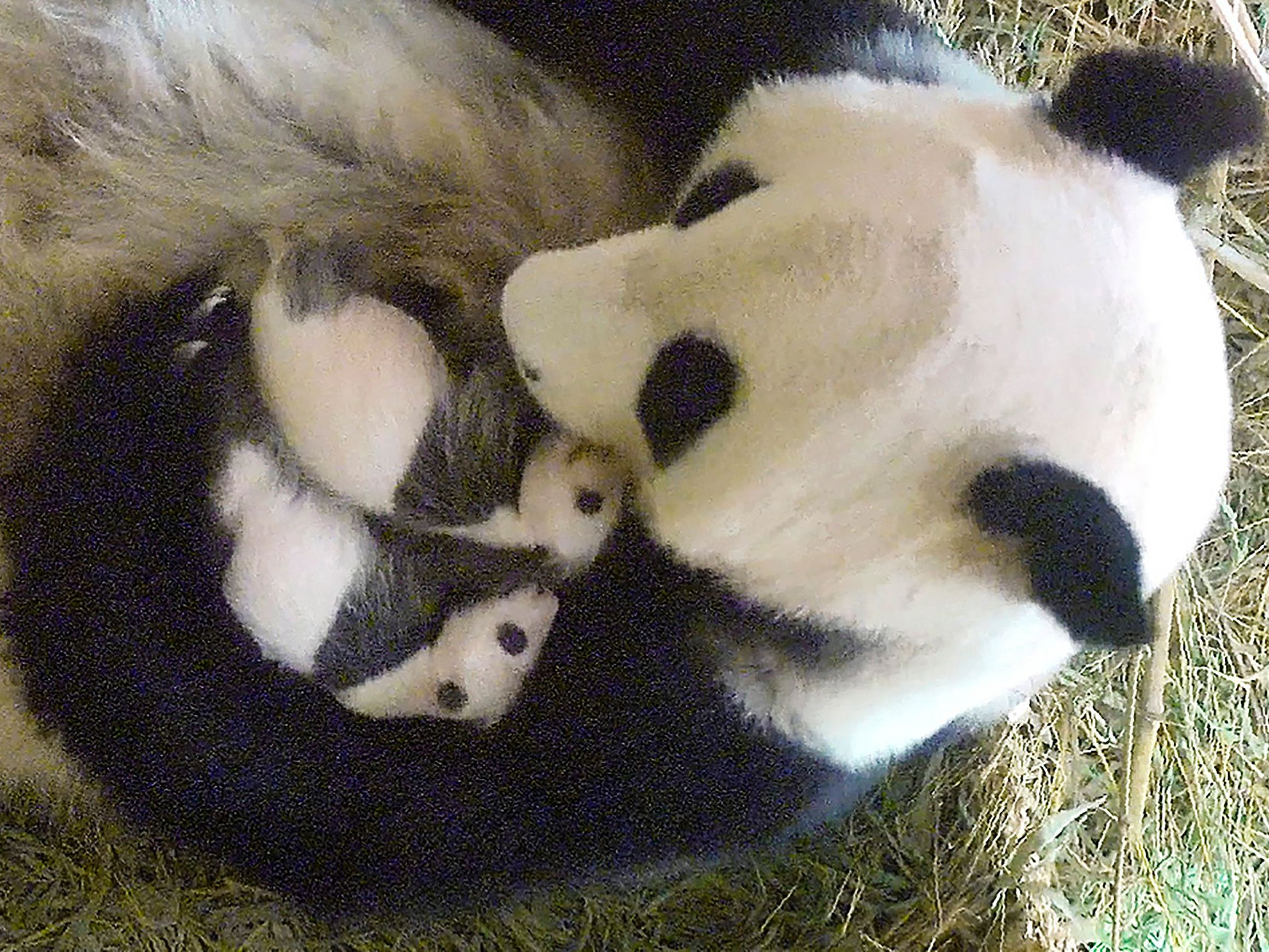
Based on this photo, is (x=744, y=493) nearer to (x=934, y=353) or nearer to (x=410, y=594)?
(x=934, y=353)

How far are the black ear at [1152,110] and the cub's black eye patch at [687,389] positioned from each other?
0.44 metres

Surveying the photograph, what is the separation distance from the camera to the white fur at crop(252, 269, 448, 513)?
1483 mm

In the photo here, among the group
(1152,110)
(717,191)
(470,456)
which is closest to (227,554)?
(470,456)

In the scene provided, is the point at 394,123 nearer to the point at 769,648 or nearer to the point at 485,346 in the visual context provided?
the point at 485,346

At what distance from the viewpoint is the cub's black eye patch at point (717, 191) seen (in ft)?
4.55

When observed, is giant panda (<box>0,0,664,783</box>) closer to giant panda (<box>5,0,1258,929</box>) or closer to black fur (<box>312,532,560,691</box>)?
giant panda (<box>5,0,1258,929</box>)

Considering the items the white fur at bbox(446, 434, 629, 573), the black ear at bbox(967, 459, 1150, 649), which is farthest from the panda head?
the white fur at bbox(446, 434, 629, 573)

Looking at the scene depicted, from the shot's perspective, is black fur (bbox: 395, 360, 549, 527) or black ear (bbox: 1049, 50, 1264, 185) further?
black fur (bbox: 395, 360, 549, 527)

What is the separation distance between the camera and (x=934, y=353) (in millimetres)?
1209

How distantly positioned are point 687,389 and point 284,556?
508 mm

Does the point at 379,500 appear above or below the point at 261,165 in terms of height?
below

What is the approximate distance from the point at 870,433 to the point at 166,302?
0.92 meters

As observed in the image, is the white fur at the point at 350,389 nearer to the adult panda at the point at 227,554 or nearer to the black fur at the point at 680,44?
the adult panda at the point at 227,554

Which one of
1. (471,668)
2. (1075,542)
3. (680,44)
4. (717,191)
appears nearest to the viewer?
(1075,542)
